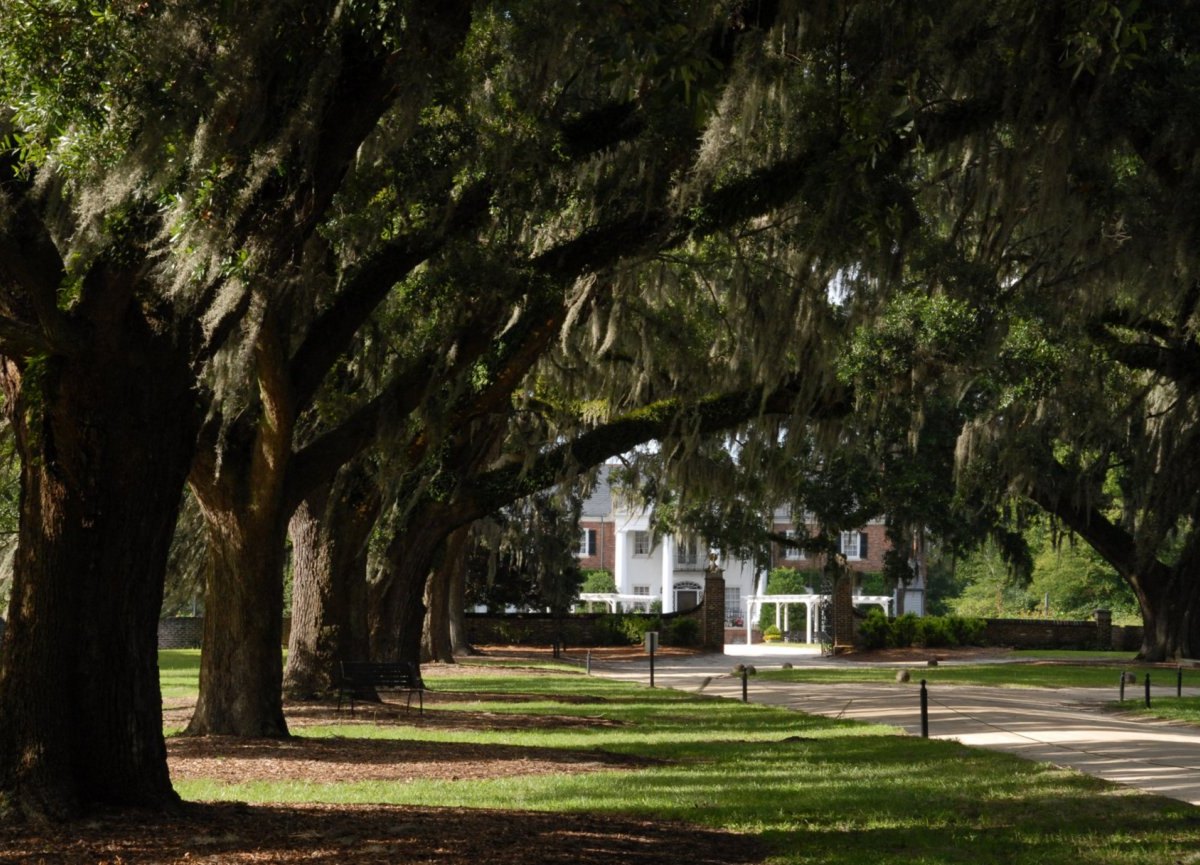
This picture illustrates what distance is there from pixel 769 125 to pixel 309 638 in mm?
9718

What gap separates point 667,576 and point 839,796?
57.6 metres

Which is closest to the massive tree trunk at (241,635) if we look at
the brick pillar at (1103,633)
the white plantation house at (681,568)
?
the brick pillar at (1103,633)

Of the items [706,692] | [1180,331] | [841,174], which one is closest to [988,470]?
[706,692]

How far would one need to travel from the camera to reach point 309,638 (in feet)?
61.9

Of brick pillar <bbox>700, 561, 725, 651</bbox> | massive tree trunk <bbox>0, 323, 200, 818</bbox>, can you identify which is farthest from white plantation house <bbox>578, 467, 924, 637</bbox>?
massive tree trunk <bbox>0, 323, 200, 818</bbox>

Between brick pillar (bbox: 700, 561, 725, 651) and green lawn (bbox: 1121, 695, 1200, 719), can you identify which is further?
brick pillar (bbox: 700, 561, 725, 651)

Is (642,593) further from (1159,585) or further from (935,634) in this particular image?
(1159,585)

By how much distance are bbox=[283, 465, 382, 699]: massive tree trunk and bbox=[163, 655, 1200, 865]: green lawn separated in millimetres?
2622

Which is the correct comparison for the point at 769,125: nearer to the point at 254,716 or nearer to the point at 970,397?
the point at 254,716

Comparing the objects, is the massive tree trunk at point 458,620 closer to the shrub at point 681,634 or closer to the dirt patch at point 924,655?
the shrub at point 681,634

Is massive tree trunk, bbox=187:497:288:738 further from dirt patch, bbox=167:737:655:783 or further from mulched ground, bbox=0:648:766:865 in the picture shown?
mulched ground, bbox=0:648:766:865

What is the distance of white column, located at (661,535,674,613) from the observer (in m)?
67.8

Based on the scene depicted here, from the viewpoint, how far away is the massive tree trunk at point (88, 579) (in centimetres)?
823

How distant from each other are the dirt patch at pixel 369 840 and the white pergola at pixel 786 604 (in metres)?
43.0
